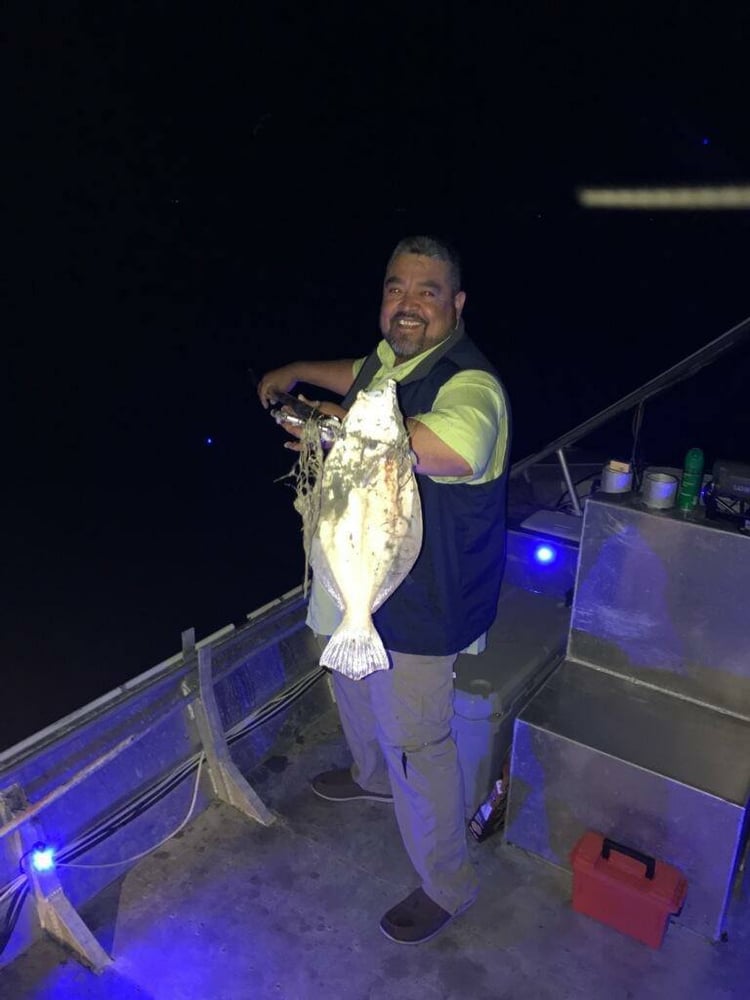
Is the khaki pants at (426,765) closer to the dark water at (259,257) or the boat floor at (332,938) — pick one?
the boat floor at (332,938)

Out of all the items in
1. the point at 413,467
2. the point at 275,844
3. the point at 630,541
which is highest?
the point at 413,467

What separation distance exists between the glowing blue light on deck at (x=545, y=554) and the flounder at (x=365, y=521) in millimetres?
1758

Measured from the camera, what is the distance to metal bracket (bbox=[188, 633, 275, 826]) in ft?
8.61

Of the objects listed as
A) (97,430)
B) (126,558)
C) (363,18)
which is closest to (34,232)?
(97,430)

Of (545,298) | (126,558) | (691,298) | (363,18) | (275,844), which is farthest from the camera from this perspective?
(545,298)

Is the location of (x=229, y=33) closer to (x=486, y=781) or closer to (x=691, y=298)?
(x=691, y=298)

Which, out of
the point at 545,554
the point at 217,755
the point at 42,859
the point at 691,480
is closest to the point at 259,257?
the point at 545,554

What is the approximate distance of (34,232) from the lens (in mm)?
9234

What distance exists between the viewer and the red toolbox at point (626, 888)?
2.05 meters

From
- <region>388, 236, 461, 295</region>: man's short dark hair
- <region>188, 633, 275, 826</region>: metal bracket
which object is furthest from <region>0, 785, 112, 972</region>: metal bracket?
<region>388, 236, 461, 295</region>: man's short dark hair

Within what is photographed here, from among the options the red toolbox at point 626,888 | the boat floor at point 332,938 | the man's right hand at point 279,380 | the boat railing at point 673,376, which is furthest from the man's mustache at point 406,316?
the boat floor at point 332,938

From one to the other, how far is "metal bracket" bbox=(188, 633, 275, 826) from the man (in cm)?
65

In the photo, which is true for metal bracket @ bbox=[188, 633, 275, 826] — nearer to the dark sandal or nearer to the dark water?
the dark sandal

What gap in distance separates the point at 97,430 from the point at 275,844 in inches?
343
